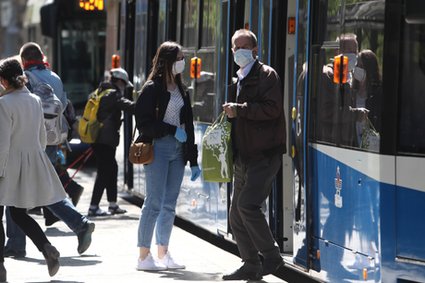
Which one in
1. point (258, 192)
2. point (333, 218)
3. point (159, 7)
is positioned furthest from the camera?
point (159, 7)

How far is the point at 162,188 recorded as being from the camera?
9336 mm

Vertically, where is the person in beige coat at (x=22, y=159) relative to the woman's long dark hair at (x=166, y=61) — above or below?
below

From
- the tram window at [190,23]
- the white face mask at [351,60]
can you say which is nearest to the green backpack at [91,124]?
the tram window at [190,23]

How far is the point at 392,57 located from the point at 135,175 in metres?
8.49

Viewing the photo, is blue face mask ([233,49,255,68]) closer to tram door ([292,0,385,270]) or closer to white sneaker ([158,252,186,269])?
tram door ([292,0,385,270])

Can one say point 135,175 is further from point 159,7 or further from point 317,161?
point 317,161

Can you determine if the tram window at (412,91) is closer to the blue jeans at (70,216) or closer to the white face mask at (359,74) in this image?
the white face mask at (359,74)

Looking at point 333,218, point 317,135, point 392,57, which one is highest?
point 392,57

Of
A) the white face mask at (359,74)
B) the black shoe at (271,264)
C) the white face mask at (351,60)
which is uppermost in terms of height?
the white face mask at (351,60)

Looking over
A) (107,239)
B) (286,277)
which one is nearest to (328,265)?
(286,277)

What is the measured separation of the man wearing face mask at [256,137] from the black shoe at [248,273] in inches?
5.3

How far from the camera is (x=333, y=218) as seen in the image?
7832 millimetres

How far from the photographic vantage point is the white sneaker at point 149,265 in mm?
9484

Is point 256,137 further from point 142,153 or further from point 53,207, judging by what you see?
point 53,207
